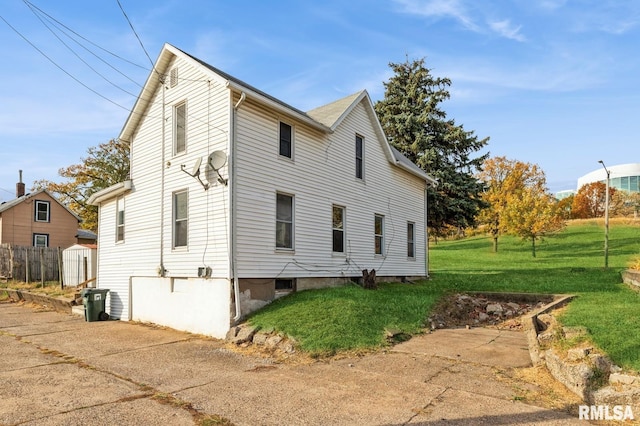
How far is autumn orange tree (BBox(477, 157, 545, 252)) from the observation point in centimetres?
3691

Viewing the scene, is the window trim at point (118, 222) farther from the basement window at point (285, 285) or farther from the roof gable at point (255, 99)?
the basement window at point (285, 285)

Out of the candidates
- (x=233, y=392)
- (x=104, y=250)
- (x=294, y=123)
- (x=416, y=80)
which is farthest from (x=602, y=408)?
(x=416, y=80)

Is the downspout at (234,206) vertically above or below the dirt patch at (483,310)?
above

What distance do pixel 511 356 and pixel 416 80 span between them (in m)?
20.8

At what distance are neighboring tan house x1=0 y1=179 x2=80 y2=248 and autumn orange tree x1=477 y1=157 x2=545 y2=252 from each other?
30914 millimetres

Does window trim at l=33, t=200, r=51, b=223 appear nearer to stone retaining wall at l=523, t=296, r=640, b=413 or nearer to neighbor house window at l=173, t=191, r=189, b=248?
neighbor house window at l=173, t=191, r=189, b=248

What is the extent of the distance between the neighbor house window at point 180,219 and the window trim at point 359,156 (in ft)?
21.0

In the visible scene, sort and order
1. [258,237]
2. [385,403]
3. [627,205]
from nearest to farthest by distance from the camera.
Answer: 1. [385,403]
2. [258,237]
3. [627,205]

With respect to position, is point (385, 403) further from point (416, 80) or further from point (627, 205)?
point (627, 205)

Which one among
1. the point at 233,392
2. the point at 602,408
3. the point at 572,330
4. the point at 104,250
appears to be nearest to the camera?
the point at 602,408

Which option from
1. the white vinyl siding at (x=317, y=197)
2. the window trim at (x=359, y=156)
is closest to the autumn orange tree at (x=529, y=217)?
the white vinyl siding at (x=317, y=197)

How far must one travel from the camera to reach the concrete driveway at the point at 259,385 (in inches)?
204

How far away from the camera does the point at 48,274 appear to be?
2162 cm

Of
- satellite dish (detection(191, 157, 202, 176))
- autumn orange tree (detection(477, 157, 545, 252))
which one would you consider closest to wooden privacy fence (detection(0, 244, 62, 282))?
satellite dish (detection(191, 157, 202, 176))
